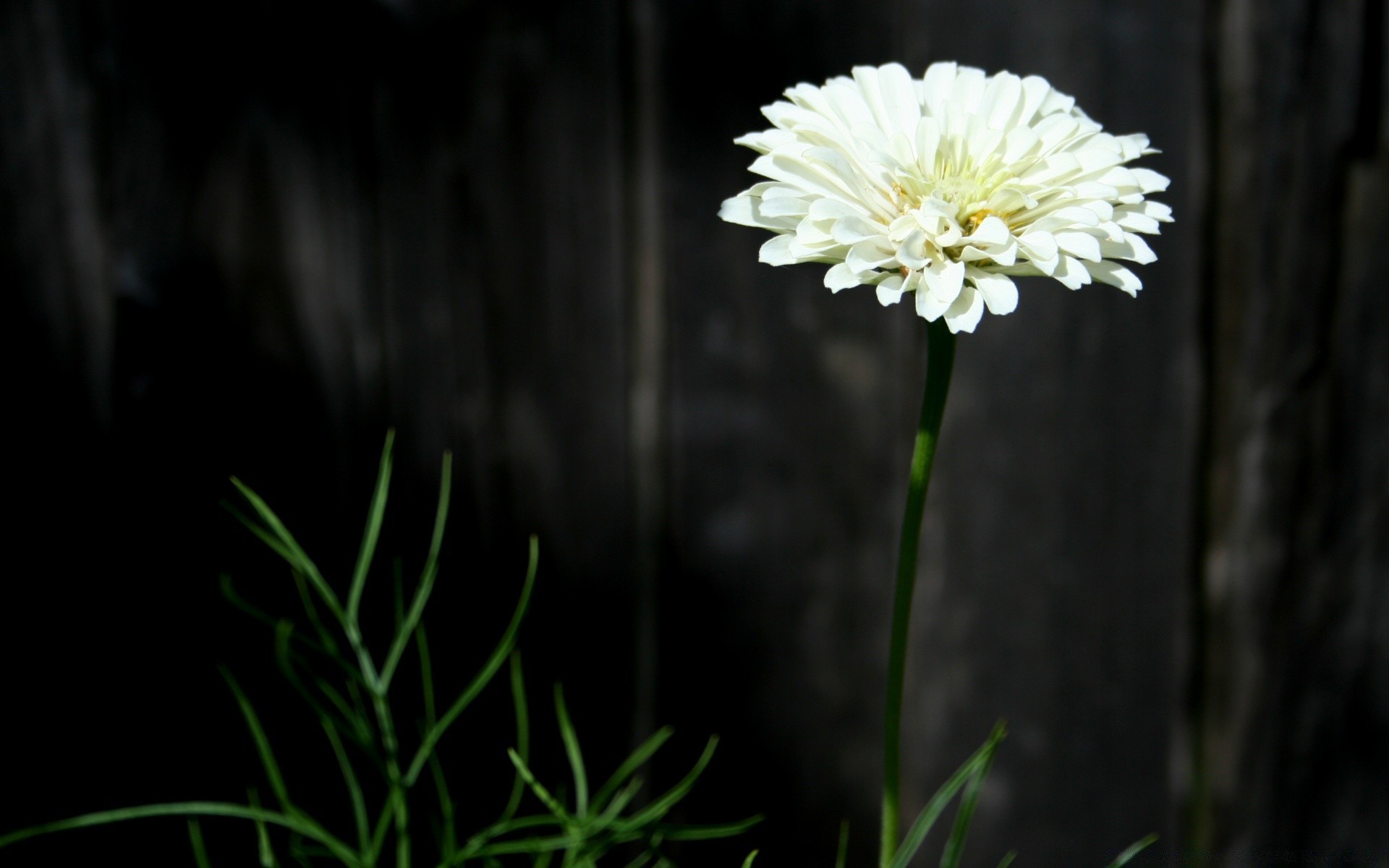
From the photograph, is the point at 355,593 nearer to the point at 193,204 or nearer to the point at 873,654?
the point at 193,204

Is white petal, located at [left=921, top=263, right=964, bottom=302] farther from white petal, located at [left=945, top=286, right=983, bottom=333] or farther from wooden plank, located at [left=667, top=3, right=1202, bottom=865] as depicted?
wooden plank, located at [left=667, top=3, right=1202, bottom=865]

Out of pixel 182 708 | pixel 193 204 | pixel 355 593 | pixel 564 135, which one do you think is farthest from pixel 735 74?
pixel 182 708

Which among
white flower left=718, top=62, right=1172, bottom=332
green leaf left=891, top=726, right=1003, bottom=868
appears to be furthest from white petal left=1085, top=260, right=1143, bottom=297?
green leaf left=891, top=726, right=1003, bottom=868

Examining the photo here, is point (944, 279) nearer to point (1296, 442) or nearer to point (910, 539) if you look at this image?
point (910, 539)

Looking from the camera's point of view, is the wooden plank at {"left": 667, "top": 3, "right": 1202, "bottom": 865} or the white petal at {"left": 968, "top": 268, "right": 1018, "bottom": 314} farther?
the wooden plank at {"left": 667, "top": 3, "right": 1202, "bottom": 865}

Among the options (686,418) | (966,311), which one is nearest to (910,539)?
(966,311)

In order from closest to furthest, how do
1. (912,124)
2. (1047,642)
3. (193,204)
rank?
(912,124) → (193,204) → (1047,642)

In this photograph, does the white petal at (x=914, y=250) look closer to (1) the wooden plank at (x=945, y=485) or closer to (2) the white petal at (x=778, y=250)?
(2) the white petal at (x=778, y=250)
